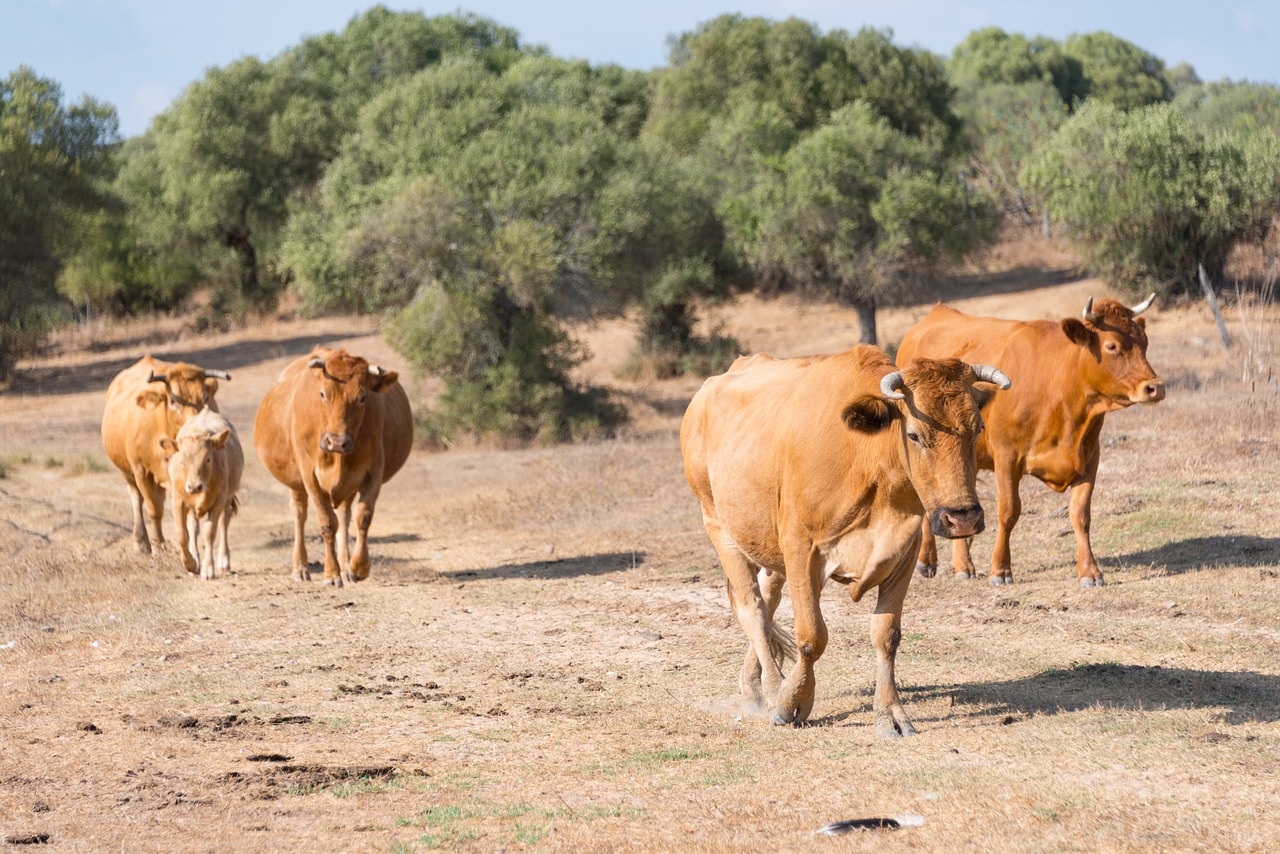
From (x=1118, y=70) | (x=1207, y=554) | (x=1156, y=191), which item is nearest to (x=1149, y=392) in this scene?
(x=1207, y=554)

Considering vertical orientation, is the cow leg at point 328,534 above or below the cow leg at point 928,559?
above

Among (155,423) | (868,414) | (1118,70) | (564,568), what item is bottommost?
(564,568)

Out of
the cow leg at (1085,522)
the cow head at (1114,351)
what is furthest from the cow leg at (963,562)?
the cow head at (1114,351)

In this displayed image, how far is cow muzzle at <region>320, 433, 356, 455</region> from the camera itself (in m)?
12.0

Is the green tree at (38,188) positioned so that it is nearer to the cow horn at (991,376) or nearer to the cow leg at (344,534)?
the cow leg at (344,534)

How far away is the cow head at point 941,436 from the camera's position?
6.13m

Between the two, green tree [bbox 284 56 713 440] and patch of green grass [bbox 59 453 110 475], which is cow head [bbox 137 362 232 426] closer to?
patch of green grass [bbox 59 453 110 475]

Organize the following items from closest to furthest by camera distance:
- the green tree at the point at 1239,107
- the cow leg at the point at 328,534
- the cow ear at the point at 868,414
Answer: the cow ear at the point at 868,414 < the cow leg at the point at 328,534 < the green tree at the point at 1239,107

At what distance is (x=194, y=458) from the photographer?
13281mm

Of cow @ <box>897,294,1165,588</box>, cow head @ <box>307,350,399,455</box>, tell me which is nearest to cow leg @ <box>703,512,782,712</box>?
cow @ <box>897,294,1165,588</box>

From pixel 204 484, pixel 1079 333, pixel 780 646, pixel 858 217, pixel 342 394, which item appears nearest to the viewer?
pixel 780 646

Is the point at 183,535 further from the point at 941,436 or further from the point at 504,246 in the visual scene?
the point at 504,246

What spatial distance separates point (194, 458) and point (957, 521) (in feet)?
30.6

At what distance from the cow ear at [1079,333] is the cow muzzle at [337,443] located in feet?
20.7
